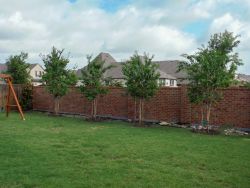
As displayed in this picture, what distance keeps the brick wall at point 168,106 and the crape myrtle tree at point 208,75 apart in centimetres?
54

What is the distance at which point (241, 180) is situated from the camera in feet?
21.3

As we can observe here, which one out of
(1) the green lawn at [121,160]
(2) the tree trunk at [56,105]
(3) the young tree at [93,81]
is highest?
(3) the young tree at [93,81]

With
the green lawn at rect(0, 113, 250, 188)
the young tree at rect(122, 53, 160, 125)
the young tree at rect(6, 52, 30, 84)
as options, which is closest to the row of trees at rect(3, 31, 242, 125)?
the young tree at rect(122, 53, 160, 125)

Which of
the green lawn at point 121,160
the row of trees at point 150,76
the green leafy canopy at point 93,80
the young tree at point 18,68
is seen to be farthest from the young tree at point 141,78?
the young tree at point 18,68

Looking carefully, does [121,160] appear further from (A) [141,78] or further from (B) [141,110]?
(B) [141,110]

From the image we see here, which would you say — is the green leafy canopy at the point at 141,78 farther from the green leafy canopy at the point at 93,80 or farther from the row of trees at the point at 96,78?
the green leafy canopy at the point at 93,80

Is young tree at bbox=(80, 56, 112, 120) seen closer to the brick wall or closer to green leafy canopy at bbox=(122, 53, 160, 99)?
the brick wall

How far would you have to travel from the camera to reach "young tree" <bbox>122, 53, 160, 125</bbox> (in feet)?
52.9

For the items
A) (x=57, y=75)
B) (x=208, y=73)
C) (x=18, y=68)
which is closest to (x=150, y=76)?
(x=208, y=73)

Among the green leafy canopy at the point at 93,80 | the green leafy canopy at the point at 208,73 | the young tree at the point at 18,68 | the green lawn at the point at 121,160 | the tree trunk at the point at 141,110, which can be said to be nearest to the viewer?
the green lawn at the point at 121,160

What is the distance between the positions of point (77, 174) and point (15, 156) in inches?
84.6

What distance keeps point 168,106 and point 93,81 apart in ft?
13.1

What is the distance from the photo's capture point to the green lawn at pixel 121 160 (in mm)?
6289

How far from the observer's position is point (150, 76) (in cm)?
1623
